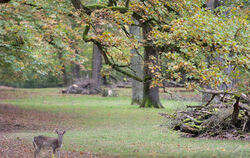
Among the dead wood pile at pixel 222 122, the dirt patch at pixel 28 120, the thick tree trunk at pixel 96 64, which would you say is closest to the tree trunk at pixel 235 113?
the dead wood pile at pixel 222 122

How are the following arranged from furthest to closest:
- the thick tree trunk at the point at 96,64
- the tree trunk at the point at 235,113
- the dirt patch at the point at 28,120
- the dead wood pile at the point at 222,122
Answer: the thick tree trunk at the point at 96,64 → the dirt patch at the point at 28,120 → the dead wood pile at the point at 222,122 → the tree trunk at the point at 235,113

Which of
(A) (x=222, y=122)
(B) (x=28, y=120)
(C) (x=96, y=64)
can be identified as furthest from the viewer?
(C) (x=96, y=64)

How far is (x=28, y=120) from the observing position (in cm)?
2000

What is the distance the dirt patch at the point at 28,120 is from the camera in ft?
58.1

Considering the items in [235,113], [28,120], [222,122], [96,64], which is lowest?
[28,120]

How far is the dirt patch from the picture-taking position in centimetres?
1770

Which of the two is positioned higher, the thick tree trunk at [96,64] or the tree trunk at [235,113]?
the thick tree trunk at [96,64]

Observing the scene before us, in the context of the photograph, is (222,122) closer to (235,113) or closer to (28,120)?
(235,113)

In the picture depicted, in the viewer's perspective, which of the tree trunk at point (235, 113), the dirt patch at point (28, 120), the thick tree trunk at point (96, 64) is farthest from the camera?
the thick tree trunk at point (96, 64)

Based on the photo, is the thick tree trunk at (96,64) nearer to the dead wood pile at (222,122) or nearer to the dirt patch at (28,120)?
the dirt patch at (28,120)

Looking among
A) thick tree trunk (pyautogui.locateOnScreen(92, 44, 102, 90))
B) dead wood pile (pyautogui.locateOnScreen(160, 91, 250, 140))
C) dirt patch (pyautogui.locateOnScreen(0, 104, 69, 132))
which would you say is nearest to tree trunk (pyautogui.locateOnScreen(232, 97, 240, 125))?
dead wood pile (pyautogui.locateOnScreen(160, 91, 250, 140))

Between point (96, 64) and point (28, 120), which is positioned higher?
point (96, 64)

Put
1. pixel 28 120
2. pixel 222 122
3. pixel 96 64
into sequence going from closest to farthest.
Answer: pixel 222 122, pixel 28 120, pixel 96 64

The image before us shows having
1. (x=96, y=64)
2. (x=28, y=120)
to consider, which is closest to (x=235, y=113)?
(x=28, y=120)
